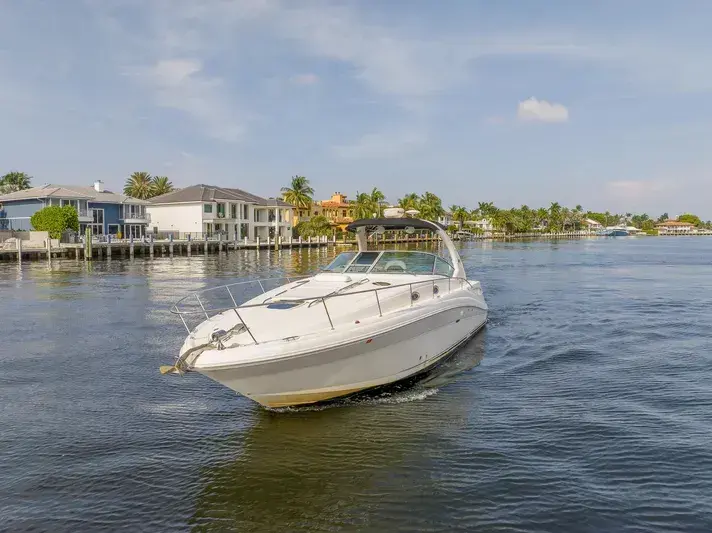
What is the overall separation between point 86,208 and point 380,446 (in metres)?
63.1

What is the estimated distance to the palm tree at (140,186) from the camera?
334ft

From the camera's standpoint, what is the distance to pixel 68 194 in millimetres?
60219

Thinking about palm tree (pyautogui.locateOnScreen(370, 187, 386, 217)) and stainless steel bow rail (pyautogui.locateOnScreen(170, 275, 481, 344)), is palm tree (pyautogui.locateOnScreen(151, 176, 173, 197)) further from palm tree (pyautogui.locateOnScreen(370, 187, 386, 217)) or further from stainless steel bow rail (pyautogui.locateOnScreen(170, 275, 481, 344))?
stainless steel bow rail (pyautogui.locateOnScreen(170, 275, 481, 344))

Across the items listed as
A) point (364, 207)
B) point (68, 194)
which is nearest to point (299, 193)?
point (364, 207)

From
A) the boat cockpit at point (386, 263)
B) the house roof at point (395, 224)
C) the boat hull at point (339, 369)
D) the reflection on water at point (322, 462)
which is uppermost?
the house roof at point (395, 224)

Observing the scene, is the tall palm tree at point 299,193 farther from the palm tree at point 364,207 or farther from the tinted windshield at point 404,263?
the tinted windshield at point 404,263

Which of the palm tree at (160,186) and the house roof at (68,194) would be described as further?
the palm tree at (160,186)

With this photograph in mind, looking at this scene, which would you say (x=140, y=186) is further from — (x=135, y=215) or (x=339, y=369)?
(x=339, y=369)

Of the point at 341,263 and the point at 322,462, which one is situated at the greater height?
the point at 341,263

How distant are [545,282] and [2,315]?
2482 centimetres

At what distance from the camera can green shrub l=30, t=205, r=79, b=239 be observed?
2098 inches

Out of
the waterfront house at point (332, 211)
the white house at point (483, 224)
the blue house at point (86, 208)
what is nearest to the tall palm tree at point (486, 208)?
the white house at point (483, 224)

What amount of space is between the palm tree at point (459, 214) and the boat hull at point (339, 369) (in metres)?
135

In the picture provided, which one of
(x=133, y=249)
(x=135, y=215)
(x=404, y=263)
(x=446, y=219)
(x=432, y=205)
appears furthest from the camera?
(x=446, y=219)
